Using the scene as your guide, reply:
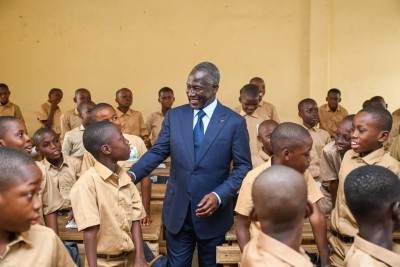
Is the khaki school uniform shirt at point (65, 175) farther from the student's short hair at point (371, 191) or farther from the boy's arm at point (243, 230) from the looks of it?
the student's short hair at point (371, 191)

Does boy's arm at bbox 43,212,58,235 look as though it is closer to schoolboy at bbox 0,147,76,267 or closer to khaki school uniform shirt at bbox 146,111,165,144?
Answer: schoolboy at bbox 0,147,76,267

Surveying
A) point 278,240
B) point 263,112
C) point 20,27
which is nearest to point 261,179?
point 278,240

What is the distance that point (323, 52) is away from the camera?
290 inches

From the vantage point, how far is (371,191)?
5.91ft

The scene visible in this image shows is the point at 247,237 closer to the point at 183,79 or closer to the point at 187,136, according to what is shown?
the point at 187,136

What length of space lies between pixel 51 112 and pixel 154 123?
1656 mm

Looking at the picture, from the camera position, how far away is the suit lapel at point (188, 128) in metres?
2.88

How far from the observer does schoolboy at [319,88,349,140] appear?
7.09 m

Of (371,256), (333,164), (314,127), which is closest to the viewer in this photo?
(371,256)

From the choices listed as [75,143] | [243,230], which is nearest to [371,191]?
[243,230]

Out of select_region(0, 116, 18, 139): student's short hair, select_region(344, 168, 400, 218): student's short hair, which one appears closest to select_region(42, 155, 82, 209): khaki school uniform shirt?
select_region(0, 116, 18, 139): student's short hair

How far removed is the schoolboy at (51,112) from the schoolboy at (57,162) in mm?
3780

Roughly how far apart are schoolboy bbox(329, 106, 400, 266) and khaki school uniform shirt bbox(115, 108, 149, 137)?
14.3 ft

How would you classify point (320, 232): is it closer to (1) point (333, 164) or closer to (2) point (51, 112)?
(1) point (333, 164)
